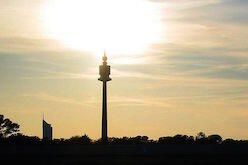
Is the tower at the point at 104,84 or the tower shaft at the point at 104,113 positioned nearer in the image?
the tower shaft at the point at 104,113

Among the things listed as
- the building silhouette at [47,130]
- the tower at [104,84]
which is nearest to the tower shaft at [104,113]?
the tower at [104,84]

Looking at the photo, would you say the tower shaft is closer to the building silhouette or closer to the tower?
the tower

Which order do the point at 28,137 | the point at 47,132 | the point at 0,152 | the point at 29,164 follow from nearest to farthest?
the point at 29,164 < the point at 0,152 < the point at 28,137 < the point at 47,132

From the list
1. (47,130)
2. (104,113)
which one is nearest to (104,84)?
(104,113)

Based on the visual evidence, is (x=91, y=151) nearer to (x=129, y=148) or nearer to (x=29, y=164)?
(x=129, y=148)

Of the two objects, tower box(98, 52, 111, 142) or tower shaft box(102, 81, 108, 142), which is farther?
tower box(98, 52, 111, 142)

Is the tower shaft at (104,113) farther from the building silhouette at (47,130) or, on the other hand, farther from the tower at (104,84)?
the building silhouette at (47,130)

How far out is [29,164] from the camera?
3007 inches

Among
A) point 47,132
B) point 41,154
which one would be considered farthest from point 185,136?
point 41,154

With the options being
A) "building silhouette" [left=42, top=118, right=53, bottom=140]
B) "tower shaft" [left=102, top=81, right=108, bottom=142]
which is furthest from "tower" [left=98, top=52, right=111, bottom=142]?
"building silhouette" [left=42, top=118, right=53, bottom=140]

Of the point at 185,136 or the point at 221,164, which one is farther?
the point at 185,136

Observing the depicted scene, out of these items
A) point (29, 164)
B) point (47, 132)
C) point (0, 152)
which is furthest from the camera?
point (47, 132)

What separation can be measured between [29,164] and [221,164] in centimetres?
2270

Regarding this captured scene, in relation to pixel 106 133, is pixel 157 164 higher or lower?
lower
